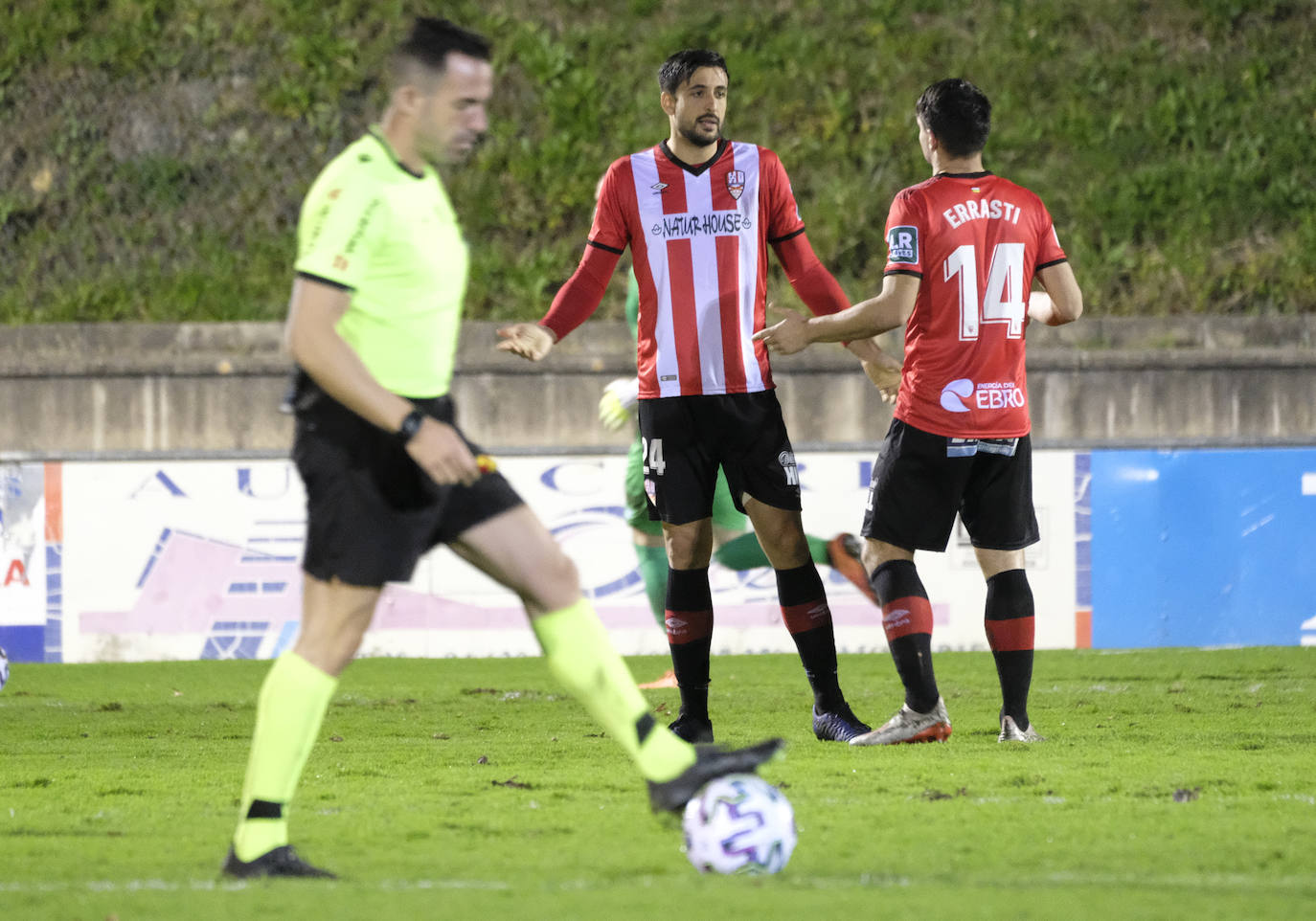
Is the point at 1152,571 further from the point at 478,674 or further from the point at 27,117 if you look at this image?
the point at 27,117

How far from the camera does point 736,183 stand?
5.44 m

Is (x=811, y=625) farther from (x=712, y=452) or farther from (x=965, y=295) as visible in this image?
(x=965, y=295)

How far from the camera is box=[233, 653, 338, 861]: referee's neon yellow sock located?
126 inches

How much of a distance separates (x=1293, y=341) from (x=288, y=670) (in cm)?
1053

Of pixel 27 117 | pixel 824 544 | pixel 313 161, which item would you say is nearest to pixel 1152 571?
pixel 824 544

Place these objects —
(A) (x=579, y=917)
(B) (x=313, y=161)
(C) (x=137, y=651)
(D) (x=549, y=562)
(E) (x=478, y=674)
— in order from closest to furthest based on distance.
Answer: (A) (x=579, y=917)
(D) (x=549, y=562)
(E) (x=478, y=674)
(C) (x=137, y=651)
(B) (x=313, y=161)

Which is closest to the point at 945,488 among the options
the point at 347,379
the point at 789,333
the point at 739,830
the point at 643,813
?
the point at 789,333

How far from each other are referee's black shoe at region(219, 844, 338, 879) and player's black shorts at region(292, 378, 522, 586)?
53 centimetres

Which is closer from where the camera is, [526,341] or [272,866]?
[272,866]

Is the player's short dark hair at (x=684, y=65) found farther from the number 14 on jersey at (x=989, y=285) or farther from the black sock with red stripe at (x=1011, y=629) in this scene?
the black sock with red stripe at (x=1011, y=629)

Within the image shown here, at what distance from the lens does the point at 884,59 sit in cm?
1488

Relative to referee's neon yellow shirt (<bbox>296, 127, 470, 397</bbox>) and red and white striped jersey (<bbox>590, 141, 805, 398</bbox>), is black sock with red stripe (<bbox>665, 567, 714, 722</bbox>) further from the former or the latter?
referee's neon yellow shirt (<bbox>296, 127, 470, 397</bbox>)

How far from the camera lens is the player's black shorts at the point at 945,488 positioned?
529 centimetres

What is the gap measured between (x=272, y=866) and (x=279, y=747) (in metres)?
0.23
